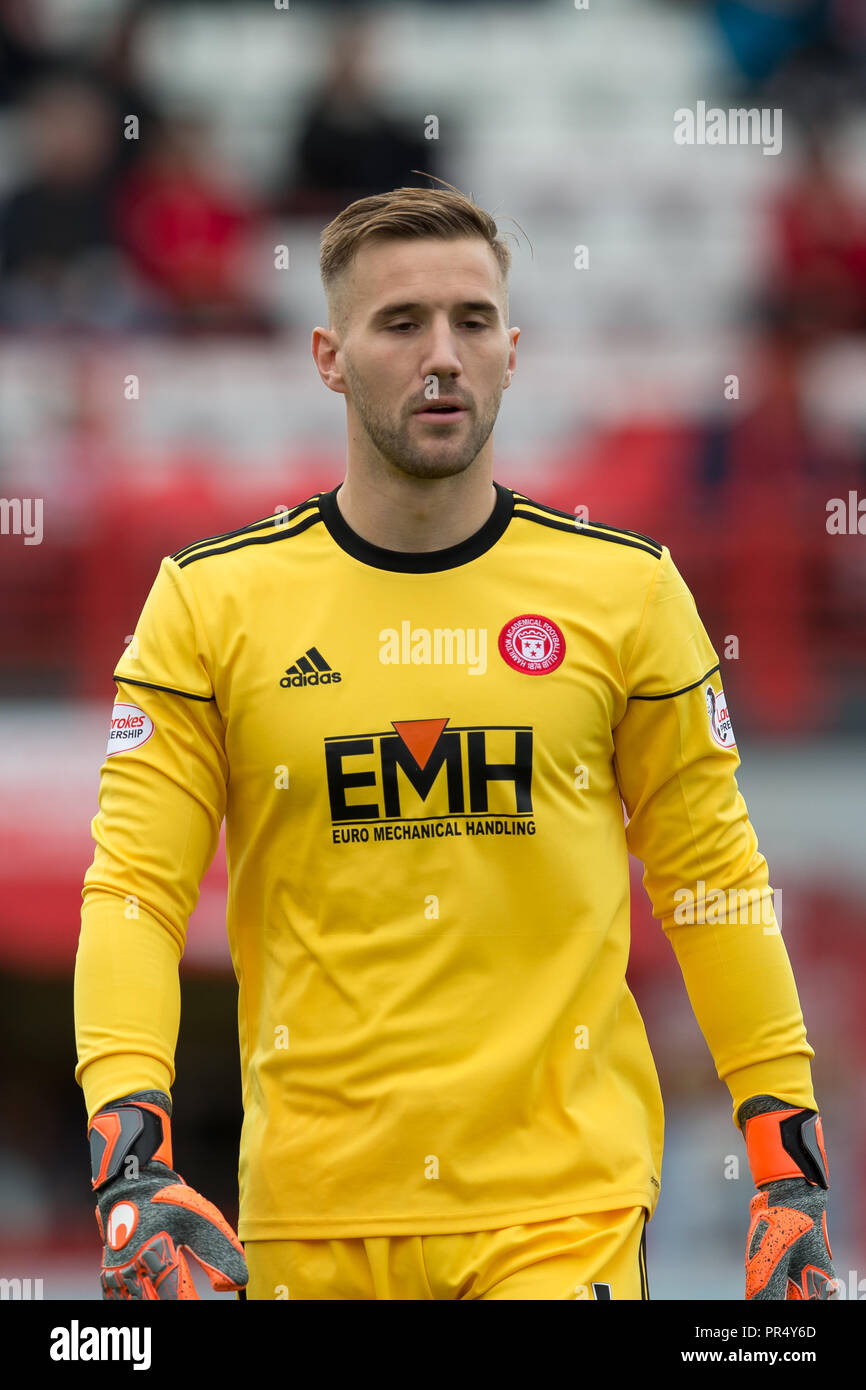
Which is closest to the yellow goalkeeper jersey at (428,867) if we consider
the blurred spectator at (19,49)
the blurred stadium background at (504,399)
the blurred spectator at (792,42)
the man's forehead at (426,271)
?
the man's forehead at (426,271)

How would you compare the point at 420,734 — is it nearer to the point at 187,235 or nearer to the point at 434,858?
the point at 434,858

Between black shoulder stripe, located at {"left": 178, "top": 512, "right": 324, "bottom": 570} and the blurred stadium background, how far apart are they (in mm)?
3025

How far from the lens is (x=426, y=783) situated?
242cm

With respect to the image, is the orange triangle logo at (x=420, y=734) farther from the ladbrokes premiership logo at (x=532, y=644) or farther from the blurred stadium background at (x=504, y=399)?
the blurred stadium background at (x=504, y=399)

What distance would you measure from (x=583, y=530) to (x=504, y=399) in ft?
13.6

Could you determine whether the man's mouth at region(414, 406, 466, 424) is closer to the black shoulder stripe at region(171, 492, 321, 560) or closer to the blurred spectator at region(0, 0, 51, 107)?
the black shoulder stripe at region(171, 492, 321, 560)

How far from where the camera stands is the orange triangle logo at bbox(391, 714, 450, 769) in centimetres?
244

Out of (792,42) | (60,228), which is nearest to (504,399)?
(60,228)

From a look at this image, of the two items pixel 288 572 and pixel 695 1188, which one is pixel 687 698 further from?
pixel 695 1188

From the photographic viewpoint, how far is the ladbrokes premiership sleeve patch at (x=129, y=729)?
2463mm

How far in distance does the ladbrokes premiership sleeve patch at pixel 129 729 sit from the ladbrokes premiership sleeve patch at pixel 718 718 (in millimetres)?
815

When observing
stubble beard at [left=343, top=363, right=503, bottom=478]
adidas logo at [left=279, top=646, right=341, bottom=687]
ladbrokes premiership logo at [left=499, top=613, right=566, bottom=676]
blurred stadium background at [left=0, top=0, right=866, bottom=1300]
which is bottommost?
adidas logo at [left=279, top=646, right=341, bottom=687]

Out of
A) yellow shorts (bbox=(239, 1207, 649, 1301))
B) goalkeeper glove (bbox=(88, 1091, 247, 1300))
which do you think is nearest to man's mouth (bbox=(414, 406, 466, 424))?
goalkeeper glove (bbox=(88, 1091, 247, 1300))
